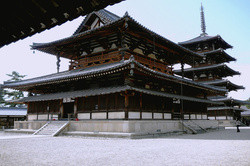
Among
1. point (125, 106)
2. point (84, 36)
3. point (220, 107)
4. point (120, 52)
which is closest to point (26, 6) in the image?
point (125, 106)

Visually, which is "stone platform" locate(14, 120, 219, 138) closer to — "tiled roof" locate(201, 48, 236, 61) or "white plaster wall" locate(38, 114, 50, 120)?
"white plaster wall" locate(38, 114, 50, 120)

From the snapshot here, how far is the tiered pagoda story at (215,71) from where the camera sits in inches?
1435

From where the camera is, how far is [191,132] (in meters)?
19.3

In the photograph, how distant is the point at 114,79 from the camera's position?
1673 cm

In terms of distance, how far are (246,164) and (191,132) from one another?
1408 centimetres

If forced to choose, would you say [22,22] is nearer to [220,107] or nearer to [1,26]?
[1,26]

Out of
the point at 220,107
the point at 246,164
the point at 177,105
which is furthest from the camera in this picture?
→ the point at 220,107

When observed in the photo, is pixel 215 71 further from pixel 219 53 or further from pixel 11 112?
pixel 11 112

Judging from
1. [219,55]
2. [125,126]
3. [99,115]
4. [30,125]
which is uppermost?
[219,55]

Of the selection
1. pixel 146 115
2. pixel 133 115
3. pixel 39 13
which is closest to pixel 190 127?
pixel 146 115

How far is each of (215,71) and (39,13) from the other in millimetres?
38771

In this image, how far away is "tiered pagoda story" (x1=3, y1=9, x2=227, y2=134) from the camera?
51.5 ft

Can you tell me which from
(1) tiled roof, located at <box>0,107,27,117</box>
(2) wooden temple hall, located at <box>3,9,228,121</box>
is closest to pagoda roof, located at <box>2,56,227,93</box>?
(2) wooden temple hall, located at <box>3,9,228,121</box>

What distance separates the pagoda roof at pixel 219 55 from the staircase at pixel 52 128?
3033cm
